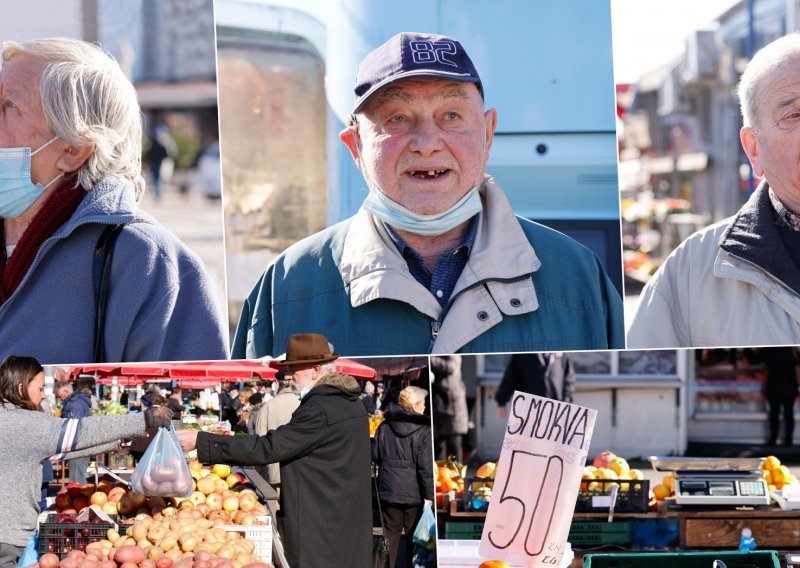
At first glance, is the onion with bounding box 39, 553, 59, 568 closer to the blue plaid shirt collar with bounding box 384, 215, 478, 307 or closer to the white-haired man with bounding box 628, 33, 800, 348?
the blue plaid shirt collar with bounding box 384, 215, 478, 307

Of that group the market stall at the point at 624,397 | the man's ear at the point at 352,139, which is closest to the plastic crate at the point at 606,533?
the market stall at the point at 624,397

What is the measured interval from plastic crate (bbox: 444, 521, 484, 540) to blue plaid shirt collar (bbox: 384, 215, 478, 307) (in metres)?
1.05

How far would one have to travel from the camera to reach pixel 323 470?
15.8 ft

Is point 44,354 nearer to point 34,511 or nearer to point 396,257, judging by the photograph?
point 34,511

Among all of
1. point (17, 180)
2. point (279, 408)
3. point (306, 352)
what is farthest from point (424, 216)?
point (17, 180)

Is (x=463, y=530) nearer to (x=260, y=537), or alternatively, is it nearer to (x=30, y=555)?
(x=260, y=537)

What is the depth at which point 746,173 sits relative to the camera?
5.49 meters

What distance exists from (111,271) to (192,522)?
1.20 metres

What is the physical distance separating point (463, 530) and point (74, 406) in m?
1.84

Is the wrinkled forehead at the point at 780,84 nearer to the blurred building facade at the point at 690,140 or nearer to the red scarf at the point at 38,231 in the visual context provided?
the blurred building facade at the point at 690,140

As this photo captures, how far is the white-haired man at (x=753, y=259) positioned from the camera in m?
5.29

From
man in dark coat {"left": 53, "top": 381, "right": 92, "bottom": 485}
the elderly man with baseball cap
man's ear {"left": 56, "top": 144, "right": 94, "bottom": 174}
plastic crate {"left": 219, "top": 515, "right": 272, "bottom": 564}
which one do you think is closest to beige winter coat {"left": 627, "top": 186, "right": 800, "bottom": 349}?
the elderly man with baseball cap

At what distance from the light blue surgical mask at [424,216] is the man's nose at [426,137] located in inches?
10.0

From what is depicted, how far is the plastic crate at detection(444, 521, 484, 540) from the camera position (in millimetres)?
5484
